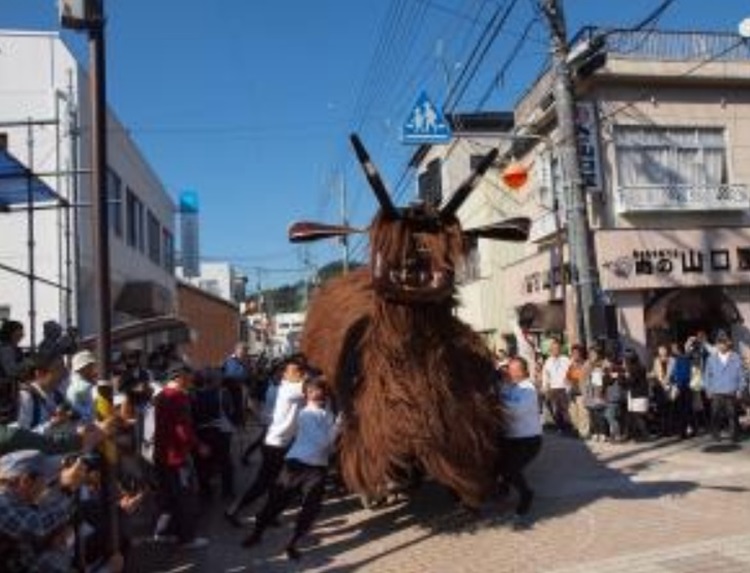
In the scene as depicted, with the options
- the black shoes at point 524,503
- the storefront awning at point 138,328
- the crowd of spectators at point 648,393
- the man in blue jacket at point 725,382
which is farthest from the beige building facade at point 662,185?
the black shoes at point 524,503

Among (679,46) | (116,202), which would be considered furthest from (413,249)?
(679,46)

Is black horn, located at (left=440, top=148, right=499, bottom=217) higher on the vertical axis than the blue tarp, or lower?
lower

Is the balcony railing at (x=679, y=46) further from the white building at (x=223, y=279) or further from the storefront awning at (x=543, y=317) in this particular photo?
the white building at (x=223, y=279)

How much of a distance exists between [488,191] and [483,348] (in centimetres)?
2122

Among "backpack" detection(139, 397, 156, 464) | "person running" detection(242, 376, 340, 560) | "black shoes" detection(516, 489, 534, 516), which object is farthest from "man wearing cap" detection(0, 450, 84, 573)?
"black shoes" detection(516, 489, 534, 516)

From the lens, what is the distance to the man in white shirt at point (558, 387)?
17688 millimetres

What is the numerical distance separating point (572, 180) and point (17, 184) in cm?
886

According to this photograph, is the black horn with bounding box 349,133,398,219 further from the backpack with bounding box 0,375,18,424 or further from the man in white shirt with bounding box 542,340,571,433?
the man in white shirt with bounding box 542,340,571,433

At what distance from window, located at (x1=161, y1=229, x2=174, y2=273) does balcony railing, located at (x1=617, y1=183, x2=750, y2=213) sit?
18.6 m

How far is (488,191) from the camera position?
31328 millimetres

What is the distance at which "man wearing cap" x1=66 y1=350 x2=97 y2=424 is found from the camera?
8.83 m

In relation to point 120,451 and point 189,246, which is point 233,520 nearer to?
point 120,451

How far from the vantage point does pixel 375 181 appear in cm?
980

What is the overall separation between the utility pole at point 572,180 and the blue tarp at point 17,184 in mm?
8314
